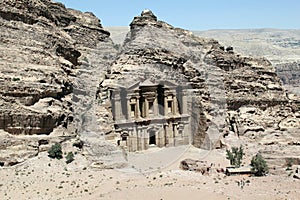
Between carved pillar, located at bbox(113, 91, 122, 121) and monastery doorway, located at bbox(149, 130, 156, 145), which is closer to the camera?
carved pillar, located at bbox(113, 91, 122, 121)

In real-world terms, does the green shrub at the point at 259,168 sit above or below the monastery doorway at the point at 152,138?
below

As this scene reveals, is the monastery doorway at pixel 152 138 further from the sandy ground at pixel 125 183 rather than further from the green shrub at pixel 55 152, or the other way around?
the green shrub at pixel 55 152

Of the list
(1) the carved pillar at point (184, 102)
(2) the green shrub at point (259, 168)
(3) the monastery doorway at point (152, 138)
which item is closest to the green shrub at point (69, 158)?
(3) the monastery doorway at point (152, 138)

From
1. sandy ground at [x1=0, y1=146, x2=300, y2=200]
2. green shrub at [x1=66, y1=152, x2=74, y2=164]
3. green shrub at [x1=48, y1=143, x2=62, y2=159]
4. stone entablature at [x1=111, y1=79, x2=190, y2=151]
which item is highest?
stone entablature at [x1=111, y1=79, x2=190, y2=151]

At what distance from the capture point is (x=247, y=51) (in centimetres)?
15950

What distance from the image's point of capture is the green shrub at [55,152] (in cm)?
2323

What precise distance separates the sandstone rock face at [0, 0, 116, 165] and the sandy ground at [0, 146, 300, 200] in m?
1.91

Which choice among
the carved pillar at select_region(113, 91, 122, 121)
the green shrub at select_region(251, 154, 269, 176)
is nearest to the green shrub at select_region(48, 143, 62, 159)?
the carved pillar at select_region(113, 91, 122, 121)

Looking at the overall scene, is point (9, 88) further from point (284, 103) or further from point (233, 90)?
point (284, 103)

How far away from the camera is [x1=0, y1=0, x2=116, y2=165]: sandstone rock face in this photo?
2275 cm

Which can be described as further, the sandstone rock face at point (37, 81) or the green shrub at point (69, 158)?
the green shrub at point (69, 158)

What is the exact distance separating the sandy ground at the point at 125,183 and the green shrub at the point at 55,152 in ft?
1.13

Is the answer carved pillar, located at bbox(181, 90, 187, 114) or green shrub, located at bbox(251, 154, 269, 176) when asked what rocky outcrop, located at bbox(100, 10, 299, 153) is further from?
green shrub, located at bbox(251, 154, 269, 176)

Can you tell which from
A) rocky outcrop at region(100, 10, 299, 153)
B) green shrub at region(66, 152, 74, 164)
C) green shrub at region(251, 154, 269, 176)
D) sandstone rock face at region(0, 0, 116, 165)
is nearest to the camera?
green shrub at region(251, 154, 269, 176)
